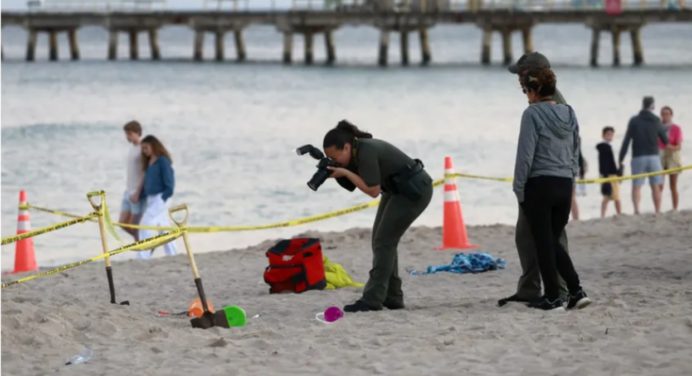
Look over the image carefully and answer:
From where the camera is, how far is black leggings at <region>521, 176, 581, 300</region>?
7.80m

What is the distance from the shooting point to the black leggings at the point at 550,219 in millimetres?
7801

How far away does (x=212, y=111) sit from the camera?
47.6 metres

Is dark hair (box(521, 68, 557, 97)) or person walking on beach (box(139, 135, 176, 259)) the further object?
person walking on beach (box(139, 135, 176, 259))

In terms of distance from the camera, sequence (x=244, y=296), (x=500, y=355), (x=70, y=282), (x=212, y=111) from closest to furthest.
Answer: (x=500, y=355)
(x=244, y=296)
(x=70, y=282)
(x=212, y=111)

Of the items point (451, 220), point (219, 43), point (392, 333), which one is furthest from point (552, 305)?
point (219, 43)

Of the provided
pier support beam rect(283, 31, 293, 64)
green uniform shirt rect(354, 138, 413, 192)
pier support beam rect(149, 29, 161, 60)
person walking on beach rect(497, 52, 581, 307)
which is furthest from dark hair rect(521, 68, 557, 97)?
pier support beam rect(149, 29, 161, 60)

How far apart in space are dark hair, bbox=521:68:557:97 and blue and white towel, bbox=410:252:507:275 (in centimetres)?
326

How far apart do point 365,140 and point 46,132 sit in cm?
3133

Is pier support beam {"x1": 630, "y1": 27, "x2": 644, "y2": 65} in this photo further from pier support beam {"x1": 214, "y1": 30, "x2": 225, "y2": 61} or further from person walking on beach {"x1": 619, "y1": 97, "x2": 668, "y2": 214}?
person walking on beach {"x1": 619, "y1": 97, "x2": 668, "y2": 214}

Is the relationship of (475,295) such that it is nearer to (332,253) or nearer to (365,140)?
(365,140)

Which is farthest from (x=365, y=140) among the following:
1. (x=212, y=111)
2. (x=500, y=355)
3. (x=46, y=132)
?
(x=212, y=111)

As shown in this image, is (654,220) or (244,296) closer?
(244,296)

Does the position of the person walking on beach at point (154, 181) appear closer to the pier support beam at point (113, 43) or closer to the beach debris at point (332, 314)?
the beach debris at point (332, 314)

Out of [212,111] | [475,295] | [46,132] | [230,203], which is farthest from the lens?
[212,111]
